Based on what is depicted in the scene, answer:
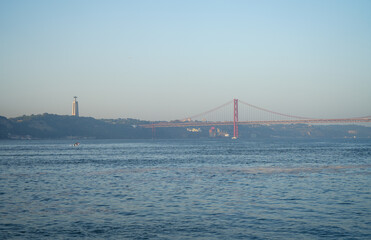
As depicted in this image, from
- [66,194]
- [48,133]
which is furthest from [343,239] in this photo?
[48,133]

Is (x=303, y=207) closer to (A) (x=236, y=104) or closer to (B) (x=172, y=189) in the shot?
(B) (x=172, y=189)

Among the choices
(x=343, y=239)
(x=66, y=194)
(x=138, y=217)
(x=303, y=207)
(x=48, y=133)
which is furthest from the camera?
(x=48, y=133)

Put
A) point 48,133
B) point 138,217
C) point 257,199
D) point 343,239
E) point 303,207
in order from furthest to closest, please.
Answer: point 48,133
point 257,199
point 303,207
point 138,217
point 343,239

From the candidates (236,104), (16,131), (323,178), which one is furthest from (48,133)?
(323,178)

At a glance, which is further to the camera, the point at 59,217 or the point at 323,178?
the point at 323,178

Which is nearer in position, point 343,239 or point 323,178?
point 343,239

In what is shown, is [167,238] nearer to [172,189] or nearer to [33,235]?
[33,235]

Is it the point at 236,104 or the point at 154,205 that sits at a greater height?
the point at 236,104

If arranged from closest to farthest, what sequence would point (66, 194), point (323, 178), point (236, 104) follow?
point (66, 194) < point (323, 178) < point (236, 104)

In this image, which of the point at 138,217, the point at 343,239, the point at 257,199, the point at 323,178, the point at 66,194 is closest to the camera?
the point at 343,239
